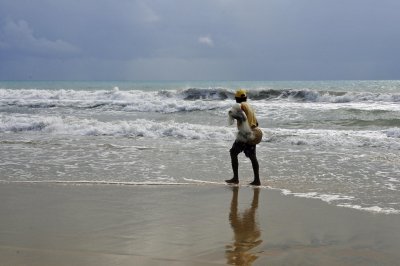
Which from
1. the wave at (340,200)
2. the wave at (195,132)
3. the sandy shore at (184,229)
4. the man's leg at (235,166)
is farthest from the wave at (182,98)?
the sandy shore at (184,229)

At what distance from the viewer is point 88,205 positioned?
661 centimetres

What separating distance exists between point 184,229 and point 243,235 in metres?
0.65

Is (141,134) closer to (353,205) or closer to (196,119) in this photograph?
(196,119)

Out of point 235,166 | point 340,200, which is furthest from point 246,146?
point 340,200

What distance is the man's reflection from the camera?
4.49 metres

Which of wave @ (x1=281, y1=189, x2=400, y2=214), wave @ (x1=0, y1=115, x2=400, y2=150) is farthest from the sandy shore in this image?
wave @ (x1=0, y1=115, x2=400, y2=150)

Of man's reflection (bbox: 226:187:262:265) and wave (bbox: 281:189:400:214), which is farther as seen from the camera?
wave (bbox: 281:189:400:214)

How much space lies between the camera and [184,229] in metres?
5.43

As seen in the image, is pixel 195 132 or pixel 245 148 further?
pixel 195 132

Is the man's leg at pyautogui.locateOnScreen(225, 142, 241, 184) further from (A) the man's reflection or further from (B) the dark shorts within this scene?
(A) the man's reflection

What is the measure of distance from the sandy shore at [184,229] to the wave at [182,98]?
71.4ft

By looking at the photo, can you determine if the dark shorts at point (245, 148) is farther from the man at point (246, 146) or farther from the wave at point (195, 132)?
the wave at point (195, 132)

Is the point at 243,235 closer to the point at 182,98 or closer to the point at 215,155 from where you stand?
the point at 215,155

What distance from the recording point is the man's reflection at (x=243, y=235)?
4491mm
